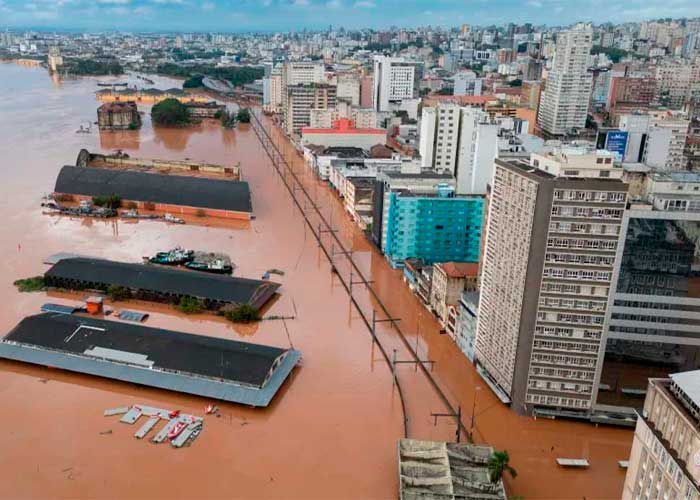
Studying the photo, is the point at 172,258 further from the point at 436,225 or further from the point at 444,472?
the point at 444,472

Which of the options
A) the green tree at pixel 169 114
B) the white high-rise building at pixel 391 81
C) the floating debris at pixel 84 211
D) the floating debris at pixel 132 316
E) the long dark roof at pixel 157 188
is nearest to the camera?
the floating debris at pixel 132 316

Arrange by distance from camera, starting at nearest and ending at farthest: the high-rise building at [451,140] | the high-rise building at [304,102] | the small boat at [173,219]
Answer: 1. the small boat at [173,219]
2. the high-rise building at [451,140]
3. the high-rise building at [304,102]

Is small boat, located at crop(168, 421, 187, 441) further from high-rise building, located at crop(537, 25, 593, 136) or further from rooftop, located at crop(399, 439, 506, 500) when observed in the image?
high-rise building, located at crop(537, 25, 593, 136)

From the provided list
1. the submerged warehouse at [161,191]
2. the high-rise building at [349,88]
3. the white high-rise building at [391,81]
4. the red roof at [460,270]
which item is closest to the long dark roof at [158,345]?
the red roof at [460,270]

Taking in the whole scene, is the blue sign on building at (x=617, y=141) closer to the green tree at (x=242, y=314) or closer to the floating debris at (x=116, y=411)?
the green tree at (x=242, y=314)

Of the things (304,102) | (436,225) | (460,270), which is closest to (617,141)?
(436,225)

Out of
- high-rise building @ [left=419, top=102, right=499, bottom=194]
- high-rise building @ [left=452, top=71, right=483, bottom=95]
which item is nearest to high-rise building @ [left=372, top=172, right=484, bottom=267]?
high-rise building @ [left=419, top=102, right=499, bottom=194]
